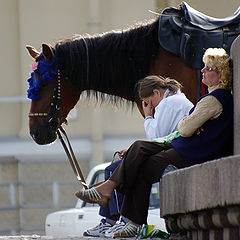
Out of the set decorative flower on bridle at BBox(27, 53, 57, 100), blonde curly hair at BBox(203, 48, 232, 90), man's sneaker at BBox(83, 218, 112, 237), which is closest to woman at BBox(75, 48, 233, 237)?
blonde curly hair at BBox(203, 48, 232, 90)

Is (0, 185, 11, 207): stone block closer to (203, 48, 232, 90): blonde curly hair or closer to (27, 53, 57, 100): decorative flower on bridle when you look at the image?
(27, 53, 57, 100): decorative flower on bridle

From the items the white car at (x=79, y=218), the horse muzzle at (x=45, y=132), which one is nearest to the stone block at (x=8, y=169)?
the white car at (x=79, y=218)

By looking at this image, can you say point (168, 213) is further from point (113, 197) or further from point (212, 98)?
point (113, 197)

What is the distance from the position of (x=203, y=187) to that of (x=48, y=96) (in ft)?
11.3

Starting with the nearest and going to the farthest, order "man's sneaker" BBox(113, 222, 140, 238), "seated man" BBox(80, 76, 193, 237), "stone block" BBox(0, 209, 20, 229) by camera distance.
Answer: "man's sneaker" BBox(113, 222, 140, 238) → "seated man" BBox(80, 76, 193, 237) → "stone block" BBox(0, 209, 20, 229)

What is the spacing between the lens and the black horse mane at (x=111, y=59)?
6770 mm

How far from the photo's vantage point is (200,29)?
257 inches

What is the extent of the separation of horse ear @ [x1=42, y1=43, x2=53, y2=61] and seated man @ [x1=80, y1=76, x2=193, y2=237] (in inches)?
41.5

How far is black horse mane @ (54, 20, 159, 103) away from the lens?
6.77 meters

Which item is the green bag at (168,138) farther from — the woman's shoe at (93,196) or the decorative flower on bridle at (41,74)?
the decorative flower on bridle at (41,74)

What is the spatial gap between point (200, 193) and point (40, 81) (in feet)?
11.2

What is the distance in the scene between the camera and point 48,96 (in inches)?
275

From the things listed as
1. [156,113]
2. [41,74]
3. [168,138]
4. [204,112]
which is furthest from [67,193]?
[204,112]

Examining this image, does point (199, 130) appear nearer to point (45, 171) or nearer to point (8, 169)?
point (45, 171)
